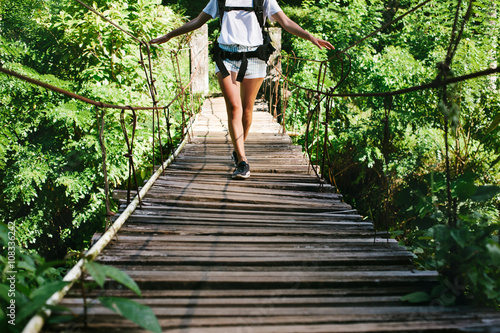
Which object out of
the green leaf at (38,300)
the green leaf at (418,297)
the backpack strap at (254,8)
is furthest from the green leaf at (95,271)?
the backpack strap at (254,8)

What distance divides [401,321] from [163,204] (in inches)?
59.5

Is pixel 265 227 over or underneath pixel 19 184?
over

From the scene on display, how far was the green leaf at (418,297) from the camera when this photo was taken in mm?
1327

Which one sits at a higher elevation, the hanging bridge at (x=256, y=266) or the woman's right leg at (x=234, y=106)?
the woman's right leg at (x=234, y=106)

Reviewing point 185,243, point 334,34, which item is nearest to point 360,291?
point 185,243

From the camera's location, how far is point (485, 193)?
4.98 feet

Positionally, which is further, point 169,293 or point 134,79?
point 134,79

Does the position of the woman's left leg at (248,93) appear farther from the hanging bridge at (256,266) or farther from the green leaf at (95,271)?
the green leaf at (95,271)

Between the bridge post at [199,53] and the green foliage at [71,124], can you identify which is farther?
the bridge post at [199,53]

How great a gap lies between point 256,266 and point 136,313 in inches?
24.6

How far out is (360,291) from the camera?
1447mm

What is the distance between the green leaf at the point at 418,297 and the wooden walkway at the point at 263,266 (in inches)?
0.9

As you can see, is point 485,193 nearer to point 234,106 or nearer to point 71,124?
point 234,106

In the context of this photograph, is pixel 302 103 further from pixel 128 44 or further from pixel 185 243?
pixel 185 243
